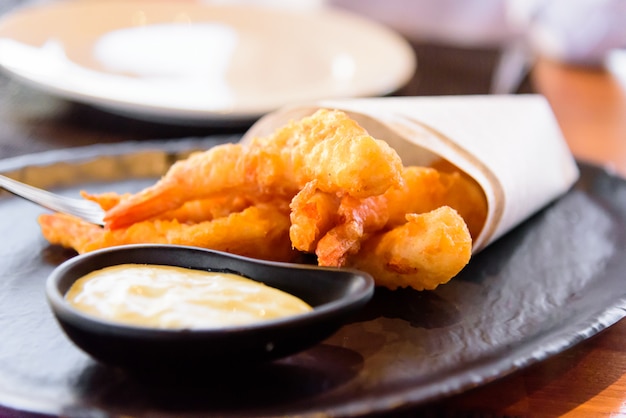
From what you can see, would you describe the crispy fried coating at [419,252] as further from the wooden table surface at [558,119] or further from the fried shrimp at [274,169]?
the wooden table surface at [558,119]

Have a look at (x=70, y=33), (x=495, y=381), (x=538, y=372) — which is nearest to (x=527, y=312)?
(x=538, y=372)

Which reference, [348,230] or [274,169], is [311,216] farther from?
[274,169]

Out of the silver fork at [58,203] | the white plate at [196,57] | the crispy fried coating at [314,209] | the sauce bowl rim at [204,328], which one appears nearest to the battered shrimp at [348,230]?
the crispy fried coating at [314,209]

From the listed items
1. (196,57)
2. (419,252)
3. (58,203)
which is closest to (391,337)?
(419,252)

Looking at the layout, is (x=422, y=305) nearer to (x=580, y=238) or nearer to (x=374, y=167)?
(x=374, y=167)

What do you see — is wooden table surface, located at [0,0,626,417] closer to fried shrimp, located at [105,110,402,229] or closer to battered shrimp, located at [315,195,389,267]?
battered shrimp, located at [315,195,389,267]

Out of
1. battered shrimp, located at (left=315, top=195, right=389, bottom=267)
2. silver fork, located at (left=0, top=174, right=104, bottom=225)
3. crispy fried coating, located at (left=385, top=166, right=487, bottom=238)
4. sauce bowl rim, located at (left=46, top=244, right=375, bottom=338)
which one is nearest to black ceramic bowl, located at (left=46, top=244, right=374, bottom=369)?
sauce bowl rim, located at (left=46, top=244, right=375, bottom=338)
